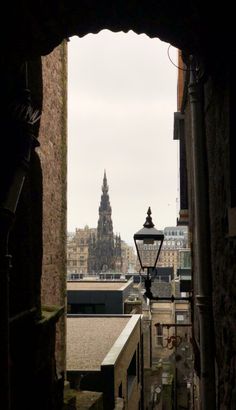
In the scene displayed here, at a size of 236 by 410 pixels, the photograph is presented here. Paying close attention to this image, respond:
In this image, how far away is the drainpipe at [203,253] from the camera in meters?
4.83

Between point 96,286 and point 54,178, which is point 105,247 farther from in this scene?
point 54,178

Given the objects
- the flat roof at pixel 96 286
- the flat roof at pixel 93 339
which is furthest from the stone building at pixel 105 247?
the flat roof at pixel 93 339

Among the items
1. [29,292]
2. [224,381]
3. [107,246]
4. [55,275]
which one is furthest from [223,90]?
[107,246]

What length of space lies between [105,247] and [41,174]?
98.4 metres

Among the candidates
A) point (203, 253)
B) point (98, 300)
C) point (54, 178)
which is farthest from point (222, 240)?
point (98, 300)

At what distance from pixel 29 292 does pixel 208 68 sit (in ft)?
12.1

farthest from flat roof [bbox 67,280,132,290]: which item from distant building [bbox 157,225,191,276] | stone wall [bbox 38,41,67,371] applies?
distant building [bbox 157,225,191,276]

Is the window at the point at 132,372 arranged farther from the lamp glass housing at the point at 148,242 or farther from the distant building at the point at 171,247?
the distant building at the point at 171,247

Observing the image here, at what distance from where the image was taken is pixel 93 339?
15.8m

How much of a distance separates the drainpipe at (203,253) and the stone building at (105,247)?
326ft

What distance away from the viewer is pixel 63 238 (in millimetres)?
8984

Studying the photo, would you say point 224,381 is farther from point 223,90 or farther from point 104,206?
point 104,206

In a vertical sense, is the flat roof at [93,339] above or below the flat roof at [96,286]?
below

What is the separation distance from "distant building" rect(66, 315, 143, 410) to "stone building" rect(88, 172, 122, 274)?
3278 inches
